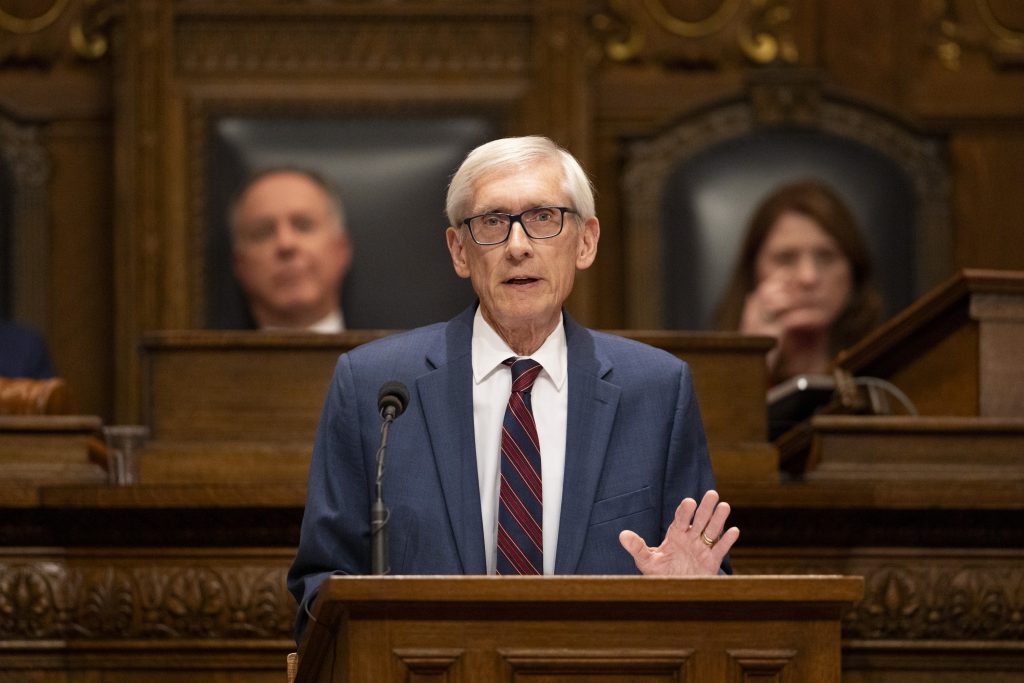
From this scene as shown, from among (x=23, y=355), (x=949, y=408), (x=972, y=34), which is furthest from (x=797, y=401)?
(x=972, y=34)

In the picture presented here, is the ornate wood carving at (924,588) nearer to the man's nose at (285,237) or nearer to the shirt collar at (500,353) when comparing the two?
the shirt collar at (500,353)

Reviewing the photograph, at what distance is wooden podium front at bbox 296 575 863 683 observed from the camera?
2.40 metres

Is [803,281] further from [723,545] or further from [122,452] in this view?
[723,545]

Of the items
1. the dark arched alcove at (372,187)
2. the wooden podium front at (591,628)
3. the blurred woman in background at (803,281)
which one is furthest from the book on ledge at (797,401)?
the wooden podium front at (591,628)

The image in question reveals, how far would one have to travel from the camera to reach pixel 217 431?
4074 mm

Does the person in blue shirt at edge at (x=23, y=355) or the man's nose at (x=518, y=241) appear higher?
the person in blue shirt at edge at (x=23, y=355)

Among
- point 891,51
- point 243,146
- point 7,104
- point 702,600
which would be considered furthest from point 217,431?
point 891,51

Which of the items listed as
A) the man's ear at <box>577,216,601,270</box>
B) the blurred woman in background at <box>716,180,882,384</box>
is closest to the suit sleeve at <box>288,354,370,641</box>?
the man's ear at <box>577,216,601,270</box>

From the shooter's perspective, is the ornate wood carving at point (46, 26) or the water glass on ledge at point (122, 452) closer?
the water glass on ledge at point (122, 452)

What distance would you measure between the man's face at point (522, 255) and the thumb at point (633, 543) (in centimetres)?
51

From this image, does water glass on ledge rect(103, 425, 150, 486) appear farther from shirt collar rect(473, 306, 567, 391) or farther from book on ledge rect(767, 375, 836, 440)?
book on ledge rect(767, 375, 836, 440)

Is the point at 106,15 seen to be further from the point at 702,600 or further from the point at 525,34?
the point at 702,600

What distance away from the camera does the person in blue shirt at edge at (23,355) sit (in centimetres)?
547

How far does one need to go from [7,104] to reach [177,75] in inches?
26.8
